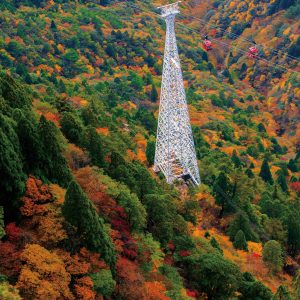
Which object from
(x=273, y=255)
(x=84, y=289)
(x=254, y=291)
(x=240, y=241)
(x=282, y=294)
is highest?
(x=84, y=289)

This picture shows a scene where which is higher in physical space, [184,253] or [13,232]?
[13,232]

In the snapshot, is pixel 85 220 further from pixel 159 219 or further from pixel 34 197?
pixel 159 219

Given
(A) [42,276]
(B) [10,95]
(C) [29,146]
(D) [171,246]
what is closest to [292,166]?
(D) [171,246]

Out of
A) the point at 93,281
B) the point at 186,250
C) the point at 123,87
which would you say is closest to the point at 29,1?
the point at 123,87

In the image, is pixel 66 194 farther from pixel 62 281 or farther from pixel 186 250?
pixel 186 250

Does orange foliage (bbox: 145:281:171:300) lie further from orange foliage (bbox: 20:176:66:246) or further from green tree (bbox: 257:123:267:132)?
green tree (bbox: 257:123:267:132)

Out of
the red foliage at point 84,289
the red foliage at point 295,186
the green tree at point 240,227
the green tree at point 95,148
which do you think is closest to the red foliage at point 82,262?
the red foliage at point 84,289

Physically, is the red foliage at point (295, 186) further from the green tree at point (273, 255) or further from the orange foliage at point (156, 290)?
the orange foliage at point (156, 290)

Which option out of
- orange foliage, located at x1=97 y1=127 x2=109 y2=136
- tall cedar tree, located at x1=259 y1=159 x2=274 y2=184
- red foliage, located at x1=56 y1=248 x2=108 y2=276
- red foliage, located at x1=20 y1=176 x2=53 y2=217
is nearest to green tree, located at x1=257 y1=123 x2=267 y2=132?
tall cedar tree, located at x1=259 y1=159 x2=274 y2=184
